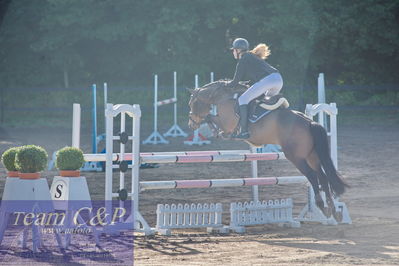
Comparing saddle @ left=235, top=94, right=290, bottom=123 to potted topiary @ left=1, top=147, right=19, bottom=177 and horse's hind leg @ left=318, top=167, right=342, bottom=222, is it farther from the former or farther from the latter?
potted topiary @ left=1, top=147, right=19, bottom=177

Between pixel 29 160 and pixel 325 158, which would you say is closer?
Result: pixel 29 160

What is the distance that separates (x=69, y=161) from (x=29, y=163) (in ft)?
1.54

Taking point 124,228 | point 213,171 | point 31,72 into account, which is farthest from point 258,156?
point 31,72

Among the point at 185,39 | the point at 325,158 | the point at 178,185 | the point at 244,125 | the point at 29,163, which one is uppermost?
the point at 185,39

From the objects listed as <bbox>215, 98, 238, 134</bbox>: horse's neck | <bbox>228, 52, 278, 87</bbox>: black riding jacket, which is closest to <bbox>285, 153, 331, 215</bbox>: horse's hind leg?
<bbox>215, 98, 238, 134</bbox>: horse's neck

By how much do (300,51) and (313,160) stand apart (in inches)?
828

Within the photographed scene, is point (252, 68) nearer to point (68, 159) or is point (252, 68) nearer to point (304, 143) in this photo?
point (304, 143)

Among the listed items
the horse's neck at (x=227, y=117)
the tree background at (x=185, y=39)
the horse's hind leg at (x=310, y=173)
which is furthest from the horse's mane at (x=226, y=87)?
the tree background at (x=185, y=39)

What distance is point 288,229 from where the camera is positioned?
27.6ft

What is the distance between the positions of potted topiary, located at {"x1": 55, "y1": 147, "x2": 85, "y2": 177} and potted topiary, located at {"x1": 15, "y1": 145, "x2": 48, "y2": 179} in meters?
0.26

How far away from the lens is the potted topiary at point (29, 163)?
6.79 metres

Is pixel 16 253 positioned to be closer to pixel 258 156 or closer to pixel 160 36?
pixel 258 156

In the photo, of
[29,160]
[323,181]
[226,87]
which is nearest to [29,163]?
[29,160]

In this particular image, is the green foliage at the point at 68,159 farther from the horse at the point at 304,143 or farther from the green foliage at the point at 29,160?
the horse at the point at 304,143
